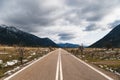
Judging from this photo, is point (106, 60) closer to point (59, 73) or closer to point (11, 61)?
point (11, 61)

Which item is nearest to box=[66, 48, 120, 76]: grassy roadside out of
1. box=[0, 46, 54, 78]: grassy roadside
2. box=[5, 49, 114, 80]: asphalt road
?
box=[5, 49, 114, 80]: asphalt road

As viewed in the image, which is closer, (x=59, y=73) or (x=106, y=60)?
(x=59, y=73)

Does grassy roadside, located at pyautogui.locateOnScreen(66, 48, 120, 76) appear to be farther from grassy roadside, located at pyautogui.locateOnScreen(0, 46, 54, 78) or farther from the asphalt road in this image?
grassy roadside, located at pyautogui.locateOnScreen(0, 46, 54, 78)

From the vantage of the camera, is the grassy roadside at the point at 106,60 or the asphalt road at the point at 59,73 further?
the grassy roadside at the point at 106,60

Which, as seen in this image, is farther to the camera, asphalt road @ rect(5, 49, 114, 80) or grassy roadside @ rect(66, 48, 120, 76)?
grassy roadside @ rect(66, 48, 120, 76)

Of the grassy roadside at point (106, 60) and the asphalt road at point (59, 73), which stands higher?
the grassy roadside at point (106, 60)

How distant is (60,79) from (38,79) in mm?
1409

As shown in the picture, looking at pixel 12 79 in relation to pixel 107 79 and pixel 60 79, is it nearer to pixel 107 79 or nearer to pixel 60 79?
pixel 60 79

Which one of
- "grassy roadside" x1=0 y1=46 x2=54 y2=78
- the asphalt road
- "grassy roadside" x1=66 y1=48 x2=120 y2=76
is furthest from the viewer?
"grassy roadside" x1=66 y1=48 x2=120 y2=76

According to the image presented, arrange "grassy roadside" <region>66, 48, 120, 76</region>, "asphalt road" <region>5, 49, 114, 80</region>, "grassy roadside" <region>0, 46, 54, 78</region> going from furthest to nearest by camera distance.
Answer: "grassy roadside" <region>66, 48, 120, 76</region>
"grassy roadside" <region>0, 46, 54, 78</region>
"asphalt road" <region>5, 49, 114, 80</region>

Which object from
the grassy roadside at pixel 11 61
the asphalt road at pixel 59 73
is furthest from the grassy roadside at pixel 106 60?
the grassy roadside at pixel 11 61

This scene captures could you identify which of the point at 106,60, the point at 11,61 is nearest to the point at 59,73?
the point at 11,61

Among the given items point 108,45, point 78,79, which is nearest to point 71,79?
point 78,79

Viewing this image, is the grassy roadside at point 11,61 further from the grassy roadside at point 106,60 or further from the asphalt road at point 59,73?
the grassy roadside at point 106,60
